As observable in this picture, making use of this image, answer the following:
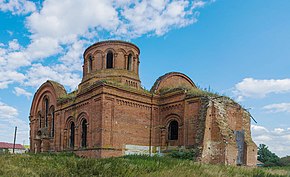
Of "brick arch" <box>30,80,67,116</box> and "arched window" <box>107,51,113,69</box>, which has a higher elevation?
"arched window" <box>107,51,113,69</box>

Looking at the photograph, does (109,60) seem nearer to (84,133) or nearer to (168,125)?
(84,133)

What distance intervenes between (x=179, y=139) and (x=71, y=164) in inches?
416

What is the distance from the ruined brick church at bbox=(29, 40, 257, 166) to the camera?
20.0m

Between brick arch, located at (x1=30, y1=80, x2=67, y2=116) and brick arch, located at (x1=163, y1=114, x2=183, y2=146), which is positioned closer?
brick arch, located at (x1=163, y1=114, x2=183, y2=146)

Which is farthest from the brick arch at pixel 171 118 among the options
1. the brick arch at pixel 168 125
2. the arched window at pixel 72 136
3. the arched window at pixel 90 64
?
the arched window at pixel 90 64

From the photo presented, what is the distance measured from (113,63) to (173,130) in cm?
741

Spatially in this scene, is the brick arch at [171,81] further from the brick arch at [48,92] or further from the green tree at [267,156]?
the green tree at [267,156]

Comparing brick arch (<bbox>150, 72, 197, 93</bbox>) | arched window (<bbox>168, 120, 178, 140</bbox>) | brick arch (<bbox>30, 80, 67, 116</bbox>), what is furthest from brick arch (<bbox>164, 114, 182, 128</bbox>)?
brick arch (<bbox>30, 80, 67, 116</bbox>)

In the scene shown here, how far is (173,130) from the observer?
2298cm

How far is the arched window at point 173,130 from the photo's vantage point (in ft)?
74.5

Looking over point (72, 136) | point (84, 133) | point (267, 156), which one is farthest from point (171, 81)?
point (267, 156)

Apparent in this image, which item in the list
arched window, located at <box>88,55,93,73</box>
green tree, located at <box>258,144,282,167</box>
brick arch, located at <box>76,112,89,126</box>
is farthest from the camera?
green tree, located at <box>258,144,282,167</box>

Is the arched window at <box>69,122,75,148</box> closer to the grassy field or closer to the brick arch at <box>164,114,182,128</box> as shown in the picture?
the brick arch at <box>164,114,182,128</box>

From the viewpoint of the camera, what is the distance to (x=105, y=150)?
64.7 feet
